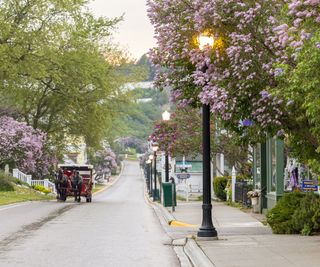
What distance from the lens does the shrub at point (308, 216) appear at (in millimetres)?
16031

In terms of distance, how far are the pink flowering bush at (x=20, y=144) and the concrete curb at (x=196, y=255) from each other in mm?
38338

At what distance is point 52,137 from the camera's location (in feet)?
195

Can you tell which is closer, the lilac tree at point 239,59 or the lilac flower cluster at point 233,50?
the lilac tree at point 239,59

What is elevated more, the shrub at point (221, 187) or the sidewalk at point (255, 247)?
the shrub at point (221, 187)

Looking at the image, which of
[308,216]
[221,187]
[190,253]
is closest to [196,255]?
[190,253]

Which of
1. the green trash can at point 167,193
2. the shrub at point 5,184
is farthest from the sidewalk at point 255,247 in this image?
the shrub at point 5,184

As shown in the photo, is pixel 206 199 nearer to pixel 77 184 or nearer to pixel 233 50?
pixel 233 50

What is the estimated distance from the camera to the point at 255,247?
14.1m

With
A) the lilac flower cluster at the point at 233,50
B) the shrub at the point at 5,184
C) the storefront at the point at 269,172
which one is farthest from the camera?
the shrub at the point at 5,184

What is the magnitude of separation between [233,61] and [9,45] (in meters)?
30.9

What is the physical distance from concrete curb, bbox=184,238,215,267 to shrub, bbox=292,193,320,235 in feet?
8.85

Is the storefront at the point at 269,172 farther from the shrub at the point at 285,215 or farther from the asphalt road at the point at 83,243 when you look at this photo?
the asphalt road at the point at 83,243

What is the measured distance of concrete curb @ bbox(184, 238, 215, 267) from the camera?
11.9m

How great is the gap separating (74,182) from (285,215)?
82.8 feet
